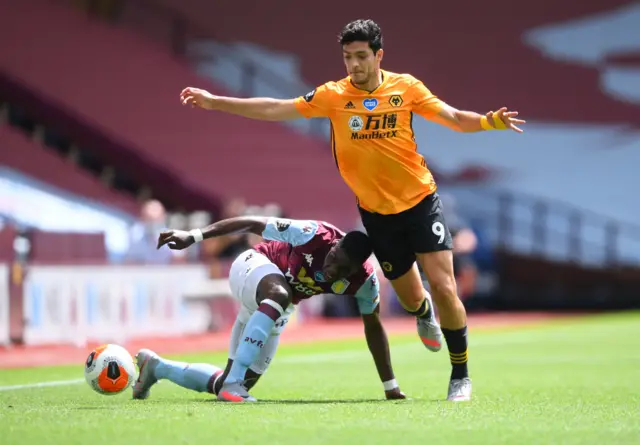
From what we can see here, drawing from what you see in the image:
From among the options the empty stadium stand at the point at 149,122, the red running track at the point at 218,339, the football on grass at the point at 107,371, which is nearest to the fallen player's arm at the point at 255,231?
the football on grass at the point at 107,371

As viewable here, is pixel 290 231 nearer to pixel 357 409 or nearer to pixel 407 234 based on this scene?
pixel 407 234

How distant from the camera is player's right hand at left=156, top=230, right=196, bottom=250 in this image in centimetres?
805

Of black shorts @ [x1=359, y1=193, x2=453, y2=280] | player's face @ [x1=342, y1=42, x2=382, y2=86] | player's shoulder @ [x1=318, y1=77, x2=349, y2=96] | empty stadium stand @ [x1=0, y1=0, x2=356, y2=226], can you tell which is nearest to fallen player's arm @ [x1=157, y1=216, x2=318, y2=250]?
black shorts @ [x1=359, y1=193, x2=453, y2=280]

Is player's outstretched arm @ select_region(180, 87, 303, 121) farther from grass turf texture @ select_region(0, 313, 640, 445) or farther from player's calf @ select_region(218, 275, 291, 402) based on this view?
grass turf texture @ select_region(0, 313, 640, 445)

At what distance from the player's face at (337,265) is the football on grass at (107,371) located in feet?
5.08

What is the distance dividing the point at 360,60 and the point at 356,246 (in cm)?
125

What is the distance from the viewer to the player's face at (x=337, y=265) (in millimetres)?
8070

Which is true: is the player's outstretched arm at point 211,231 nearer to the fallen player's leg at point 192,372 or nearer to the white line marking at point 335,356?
the fallen player's leg at point 192,372

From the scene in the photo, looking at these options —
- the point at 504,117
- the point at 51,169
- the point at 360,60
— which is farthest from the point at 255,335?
the point at 51,169

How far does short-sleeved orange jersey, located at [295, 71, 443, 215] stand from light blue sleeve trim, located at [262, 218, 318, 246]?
16.9 inches

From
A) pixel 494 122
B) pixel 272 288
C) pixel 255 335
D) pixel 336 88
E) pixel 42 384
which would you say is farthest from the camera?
pixel 42 384

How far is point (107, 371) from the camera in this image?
8.21 metres

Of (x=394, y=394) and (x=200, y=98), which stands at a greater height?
(x=200, y=98)

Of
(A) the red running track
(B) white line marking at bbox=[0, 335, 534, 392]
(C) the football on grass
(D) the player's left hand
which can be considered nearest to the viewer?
(D) the player's left hand
